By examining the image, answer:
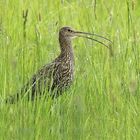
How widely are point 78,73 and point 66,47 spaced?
0.48m

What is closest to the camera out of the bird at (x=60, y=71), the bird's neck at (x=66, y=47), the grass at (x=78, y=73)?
the grass at (x=78, y=73)

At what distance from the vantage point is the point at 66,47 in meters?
6.04

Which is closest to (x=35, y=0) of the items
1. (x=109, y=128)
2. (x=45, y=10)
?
(x=45, y=10)

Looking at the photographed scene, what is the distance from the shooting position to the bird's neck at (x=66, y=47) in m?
5.92

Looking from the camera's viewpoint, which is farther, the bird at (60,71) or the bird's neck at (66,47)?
the bird's neck at (66,47)

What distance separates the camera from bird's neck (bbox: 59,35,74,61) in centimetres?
592

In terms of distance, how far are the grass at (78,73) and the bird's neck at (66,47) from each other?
0.08 m

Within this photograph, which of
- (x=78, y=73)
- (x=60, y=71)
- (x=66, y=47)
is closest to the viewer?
(x=78, y=73)

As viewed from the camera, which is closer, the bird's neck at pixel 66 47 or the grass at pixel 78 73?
the grass at pixel 78 73

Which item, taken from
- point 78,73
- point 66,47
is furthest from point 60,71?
point 66,47

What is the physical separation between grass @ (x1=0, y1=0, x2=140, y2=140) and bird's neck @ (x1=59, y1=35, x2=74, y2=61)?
0.27 feet

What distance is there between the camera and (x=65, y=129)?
14.2 feet

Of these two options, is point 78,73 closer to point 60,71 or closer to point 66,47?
point 60,71

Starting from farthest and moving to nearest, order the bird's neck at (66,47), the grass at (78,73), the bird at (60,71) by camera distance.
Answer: the bird's neck at (66,47) < the bird at (60,71) < the grass at (78,73)
